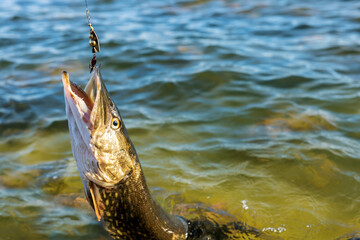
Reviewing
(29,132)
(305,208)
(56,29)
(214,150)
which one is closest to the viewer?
(305,208)

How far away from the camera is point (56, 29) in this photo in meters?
10.9

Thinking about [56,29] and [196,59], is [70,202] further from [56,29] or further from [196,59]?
[56,29]

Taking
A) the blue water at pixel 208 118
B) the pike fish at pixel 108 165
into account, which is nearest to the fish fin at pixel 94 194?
the pike fish at pixel 108 165

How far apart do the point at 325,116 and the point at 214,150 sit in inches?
69.3

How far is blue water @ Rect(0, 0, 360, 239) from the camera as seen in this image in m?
3.95

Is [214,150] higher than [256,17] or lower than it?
lower

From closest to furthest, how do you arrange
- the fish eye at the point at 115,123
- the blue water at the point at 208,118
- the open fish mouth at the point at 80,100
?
the open fish mouth at the point at 80,100, the fish eye at the point at 115,123, the blue water at the point at 208,118

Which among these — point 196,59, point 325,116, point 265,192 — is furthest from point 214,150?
point 196,59

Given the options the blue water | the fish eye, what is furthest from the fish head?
the blue water

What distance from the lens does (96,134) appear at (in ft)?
8.71

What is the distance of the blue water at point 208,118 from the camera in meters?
3.95

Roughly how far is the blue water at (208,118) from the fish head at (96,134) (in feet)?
3.66

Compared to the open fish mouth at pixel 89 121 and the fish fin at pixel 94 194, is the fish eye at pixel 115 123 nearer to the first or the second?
the open fish mouth at pixel 89 121

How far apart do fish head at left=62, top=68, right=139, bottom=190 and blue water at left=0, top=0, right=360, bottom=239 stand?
1.11 meters
